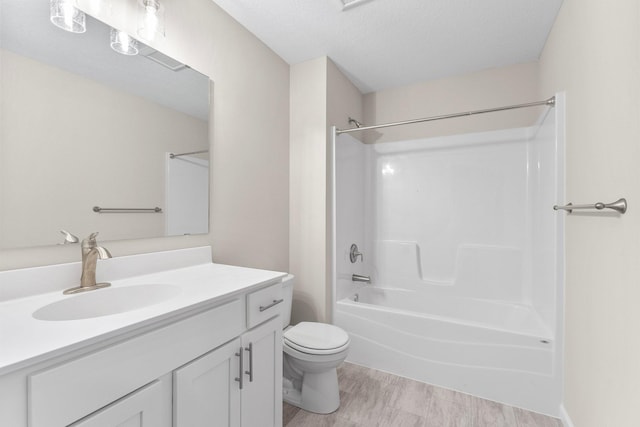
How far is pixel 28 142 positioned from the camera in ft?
3.26

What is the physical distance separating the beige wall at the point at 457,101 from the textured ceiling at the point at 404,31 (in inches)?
4.8

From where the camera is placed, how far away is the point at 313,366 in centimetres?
164

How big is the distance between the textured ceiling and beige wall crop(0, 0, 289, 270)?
0.19 metres

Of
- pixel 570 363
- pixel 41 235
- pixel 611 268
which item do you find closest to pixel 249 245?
pixel 41 235

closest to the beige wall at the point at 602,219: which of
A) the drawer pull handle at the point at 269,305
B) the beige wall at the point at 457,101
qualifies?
the beige wall at the point at 457,101

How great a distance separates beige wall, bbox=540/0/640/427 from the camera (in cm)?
95

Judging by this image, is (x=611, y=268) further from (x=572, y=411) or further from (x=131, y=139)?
(x=131, y=139)

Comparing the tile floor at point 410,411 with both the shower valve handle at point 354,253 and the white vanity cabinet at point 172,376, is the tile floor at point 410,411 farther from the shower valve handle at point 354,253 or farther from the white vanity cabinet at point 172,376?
the shower valve handle at point 354,253

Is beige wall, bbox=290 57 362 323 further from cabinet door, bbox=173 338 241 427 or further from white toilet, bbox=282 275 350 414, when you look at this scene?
cabinet door, bbox=173 338 241 427

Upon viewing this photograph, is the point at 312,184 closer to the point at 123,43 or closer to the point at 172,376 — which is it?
the point at 123,43

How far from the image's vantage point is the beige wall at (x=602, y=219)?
95cm

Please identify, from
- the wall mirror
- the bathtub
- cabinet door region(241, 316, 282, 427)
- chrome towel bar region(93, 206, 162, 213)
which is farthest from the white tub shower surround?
chrome towel bar region(93, 206, 162, 213)

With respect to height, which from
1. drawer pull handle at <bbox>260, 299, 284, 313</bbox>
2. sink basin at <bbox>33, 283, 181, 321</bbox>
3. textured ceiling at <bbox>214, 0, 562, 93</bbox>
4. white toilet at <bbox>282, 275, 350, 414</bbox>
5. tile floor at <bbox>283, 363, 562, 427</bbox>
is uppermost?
textured ceiling at <bbox>214, 0, 562, 93</bbox>

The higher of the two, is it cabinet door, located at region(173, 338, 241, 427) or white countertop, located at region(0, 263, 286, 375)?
white countertop, located at region(0, 263, 286, 375)
